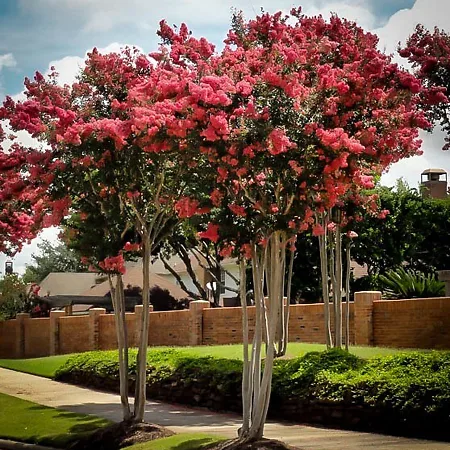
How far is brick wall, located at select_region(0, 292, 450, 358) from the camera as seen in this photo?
22.8m

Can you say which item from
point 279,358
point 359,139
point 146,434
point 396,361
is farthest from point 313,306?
point 359,139

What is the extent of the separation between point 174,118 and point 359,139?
255 cm

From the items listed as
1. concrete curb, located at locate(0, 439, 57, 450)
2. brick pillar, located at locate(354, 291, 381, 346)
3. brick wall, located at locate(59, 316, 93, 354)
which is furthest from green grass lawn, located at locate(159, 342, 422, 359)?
brick wall, located at locate(59, 316, 93, 354)

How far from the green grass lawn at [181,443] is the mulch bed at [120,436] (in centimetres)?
47

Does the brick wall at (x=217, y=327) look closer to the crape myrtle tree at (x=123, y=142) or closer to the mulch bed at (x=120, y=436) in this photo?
the crape myrtle tree at (x=123, y=142)

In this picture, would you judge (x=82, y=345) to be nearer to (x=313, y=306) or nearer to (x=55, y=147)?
(x=313, y=306)

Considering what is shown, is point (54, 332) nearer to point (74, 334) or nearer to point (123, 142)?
point (74, 334)

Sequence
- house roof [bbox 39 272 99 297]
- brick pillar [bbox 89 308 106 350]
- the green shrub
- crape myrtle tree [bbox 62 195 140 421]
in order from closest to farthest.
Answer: crape myrtle tree [bbox 62 195 140 421] < the green shrub < brick pillar [bbox 89 308 106 350] < house roof [bbox 39 272 99 297]

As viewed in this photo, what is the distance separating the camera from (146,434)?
14805 mm

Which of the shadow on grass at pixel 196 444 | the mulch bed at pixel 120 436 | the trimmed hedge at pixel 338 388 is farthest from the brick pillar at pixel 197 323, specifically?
the shadow on grass at pixel 196 444

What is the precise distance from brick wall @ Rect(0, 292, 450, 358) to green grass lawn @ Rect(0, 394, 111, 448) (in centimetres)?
888

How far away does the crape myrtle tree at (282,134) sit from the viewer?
11945 mm

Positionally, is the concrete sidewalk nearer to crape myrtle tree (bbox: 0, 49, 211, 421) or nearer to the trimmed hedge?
the trimmed hedge

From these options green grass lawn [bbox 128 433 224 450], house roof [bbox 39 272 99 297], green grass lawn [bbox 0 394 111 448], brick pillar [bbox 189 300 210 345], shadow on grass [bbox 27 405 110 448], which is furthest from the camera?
house roof [bbox 39 272 99 297]
